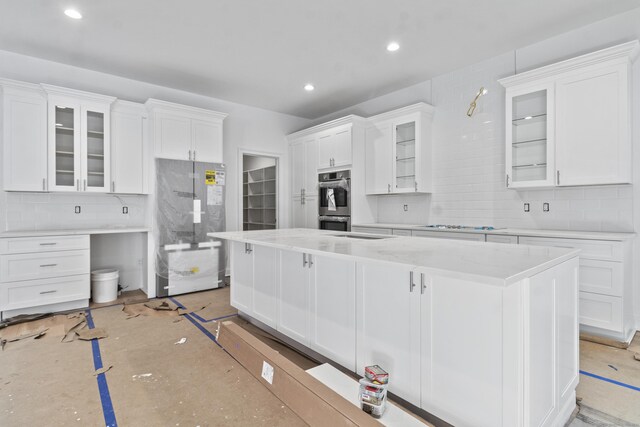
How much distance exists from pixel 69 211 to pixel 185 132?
169 centimetres

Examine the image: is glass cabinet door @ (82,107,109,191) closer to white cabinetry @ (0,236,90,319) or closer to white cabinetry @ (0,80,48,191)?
white cabinetry @ (0,80,48,191)

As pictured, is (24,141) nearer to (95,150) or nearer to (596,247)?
(95,150)

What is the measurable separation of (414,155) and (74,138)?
4.17 m

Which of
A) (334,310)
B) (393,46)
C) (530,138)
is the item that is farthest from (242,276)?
(530,138)

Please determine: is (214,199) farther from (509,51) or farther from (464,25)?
(509,51)

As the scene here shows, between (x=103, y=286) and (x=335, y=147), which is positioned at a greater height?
(x=335, y=147)

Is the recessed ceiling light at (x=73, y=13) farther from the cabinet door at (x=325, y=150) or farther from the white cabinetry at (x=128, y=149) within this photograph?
the cabinet door at (x=325, y=150)

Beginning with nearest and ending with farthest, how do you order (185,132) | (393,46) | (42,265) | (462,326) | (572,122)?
(462,326) < (572,122) < (42,265) < (393,46) < (185,132)

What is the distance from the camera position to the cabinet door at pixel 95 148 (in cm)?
383

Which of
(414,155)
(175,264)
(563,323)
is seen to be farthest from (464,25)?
(175,264)

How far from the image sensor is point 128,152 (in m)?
4.15

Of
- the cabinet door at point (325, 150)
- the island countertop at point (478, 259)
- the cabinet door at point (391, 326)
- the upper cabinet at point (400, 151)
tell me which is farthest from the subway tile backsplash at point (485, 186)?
the cabinet door at point (391, 326)

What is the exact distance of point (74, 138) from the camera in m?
3.78

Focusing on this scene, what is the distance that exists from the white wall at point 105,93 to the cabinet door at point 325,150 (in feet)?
3.54
